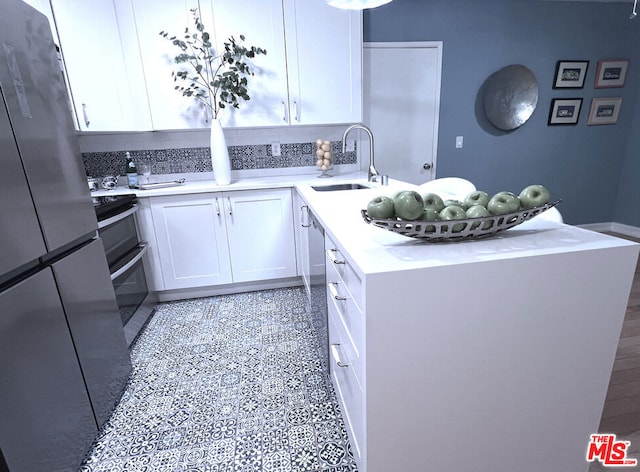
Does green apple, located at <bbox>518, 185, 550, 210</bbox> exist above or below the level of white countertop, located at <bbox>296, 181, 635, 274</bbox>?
above

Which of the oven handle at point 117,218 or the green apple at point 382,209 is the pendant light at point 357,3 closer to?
the green apple at point 382,209

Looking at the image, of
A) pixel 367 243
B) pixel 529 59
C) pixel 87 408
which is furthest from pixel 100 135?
pixel 529 59

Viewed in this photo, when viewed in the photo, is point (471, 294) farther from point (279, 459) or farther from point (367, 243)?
point (279, 459)

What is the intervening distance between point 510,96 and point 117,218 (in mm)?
3613

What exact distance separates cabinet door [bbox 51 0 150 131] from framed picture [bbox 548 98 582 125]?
12.8ft

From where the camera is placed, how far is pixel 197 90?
2.38m

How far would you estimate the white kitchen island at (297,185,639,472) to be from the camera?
0.76 meters

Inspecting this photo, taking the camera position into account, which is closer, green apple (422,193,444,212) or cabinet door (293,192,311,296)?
green apple (422,193,444,212)

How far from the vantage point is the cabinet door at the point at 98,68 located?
6.93ft

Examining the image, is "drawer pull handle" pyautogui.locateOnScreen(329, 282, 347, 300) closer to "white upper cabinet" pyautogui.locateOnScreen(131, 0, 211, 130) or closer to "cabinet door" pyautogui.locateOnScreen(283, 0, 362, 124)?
"cabinet door" pyautogui.locateOnScreen(283, 0, 362, 124)

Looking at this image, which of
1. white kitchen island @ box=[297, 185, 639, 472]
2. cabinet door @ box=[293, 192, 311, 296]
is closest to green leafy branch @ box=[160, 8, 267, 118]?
cabinet door @ box=[293, 192, 311, 296]

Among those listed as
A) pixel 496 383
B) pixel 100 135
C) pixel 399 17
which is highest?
pixel 399 17

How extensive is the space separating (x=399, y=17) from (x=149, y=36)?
2.08 m

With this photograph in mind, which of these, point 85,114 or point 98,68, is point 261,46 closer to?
point 98,68
